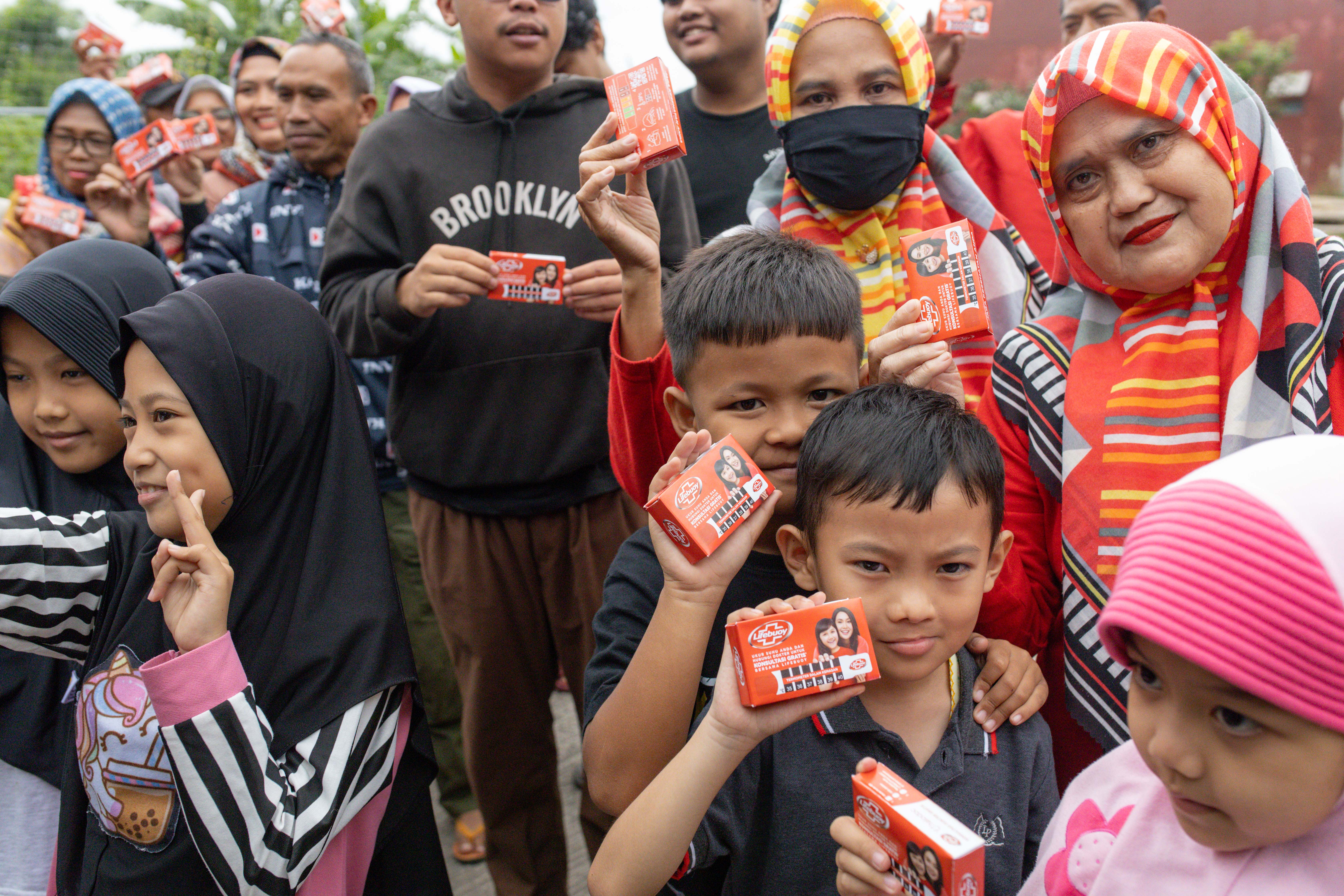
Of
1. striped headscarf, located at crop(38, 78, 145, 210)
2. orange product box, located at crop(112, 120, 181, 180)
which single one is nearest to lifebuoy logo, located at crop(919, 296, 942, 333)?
orange product box, located at crop(112, 120, 181, 180)

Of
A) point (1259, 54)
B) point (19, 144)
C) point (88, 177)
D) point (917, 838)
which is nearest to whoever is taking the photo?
point (917, 838)

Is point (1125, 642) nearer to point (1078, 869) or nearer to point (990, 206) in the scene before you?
point (1078, 869)

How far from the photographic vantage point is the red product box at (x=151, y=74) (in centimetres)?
638

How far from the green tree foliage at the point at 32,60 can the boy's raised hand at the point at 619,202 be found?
11774 millimetres

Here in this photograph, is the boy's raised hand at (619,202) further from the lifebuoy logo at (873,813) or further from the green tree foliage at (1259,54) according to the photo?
the green tree foliage at (1259,54)

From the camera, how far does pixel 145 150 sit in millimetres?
4188

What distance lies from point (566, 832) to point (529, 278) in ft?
6.63

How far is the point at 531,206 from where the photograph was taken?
308 centimetres

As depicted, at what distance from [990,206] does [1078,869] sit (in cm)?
177

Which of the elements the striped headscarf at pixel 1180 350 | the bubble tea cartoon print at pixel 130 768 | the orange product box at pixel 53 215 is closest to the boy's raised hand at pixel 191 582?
the bubble tea cartoon print at pixel 130 768

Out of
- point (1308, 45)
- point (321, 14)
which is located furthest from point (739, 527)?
point (1308, 45)

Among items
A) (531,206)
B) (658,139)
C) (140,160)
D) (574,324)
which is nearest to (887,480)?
(658,139)

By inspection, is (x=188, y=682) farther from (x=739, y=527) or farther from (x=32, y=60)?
(x=32, y=60)

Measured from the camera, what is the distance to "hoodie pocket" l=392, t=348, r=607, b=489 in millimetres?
3014
